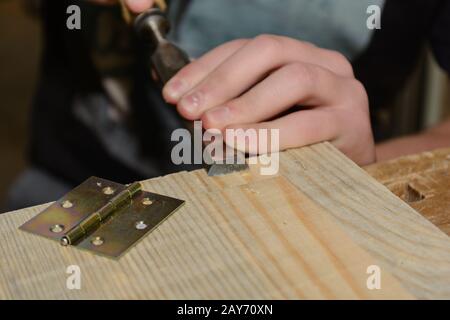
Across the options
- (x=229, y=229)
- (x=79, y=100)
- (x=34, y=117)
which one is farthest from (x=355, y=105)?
(x=34, y=117)

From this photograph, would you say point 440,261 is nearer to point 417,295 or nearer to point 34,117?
point 417,295

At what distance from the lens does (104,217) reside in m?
0.54

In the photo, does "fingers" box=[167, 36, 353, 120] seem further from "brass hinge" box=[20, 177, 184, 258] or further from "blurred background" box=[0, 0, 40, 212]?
"blurred background" box=[0, 0, 40, 212]

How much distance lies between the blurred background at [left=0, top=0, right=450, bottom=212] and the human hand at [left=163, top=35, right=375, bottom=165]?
1094mm

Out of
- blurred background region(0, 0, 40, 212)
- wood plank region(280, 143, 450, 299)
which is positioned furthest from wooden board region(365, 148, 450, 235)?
blurred background region(0, 0, 40, 212)

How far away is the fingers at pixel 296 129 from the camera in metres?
0.64

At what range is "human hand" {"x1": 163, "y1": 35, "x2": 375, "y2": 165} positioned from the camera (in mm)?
661

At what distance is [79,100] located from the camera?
141cm

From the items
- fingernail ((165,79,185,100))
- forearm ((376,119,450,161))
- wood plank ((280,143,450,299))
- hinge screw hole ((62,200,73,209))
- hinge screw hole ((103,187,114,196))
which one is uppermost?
fingernail ((165,79,185,100))

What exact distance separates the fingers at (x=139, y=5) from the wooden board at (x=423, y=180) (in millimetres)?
405

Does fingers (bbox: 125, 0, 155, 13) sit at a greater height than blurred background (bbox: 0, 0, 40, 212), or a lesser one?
greater

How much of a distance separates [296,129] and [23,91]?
127 inches

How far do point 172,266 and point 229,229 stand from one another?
0.06 metres
